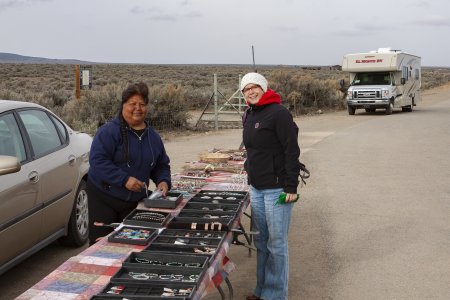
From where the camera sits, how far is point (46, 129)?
5.77m

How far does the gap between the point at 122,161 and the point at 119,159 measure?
3 cm

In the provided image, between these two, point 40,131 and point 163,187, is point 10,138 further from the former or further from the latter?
point 163,187

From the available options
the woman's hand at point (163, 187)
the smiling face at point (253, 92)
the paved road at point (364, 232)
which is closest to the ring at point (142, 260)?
the woman's hand at point (163, 187)

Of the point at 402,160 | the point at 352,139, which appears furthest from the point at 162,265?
the point at 352,139

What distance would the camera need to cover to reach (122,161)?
4.30 metres

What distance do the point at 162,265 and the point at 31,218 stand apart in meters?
2.04

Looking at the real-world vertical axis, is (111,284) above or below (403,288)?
above

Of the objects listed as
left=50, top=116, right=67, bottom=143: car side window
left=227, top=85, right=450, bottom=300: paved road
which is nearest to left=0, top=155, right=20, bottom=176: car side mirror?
left=227, top=85, right=450, bottom=300: paved road

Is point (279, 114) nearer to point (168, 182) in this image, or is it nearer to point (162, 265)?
point (168, 182)

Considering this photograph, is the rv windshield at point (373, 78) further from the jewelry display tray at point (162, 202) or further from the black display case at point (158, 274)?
the black display case at point (158, 274)

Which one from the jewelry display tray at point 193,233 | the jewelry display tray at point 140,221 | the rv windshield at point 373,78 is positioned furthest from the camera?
the rv windshield at point 373,78

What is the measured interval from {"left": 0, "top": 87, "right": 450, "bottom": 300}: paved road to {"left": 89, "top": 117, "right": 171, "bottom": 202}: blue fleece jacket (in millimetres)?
1285

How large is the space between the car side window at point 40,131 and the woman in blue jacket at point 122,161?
116 cm

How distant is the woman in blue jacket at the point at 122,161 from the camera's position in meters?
4.25
